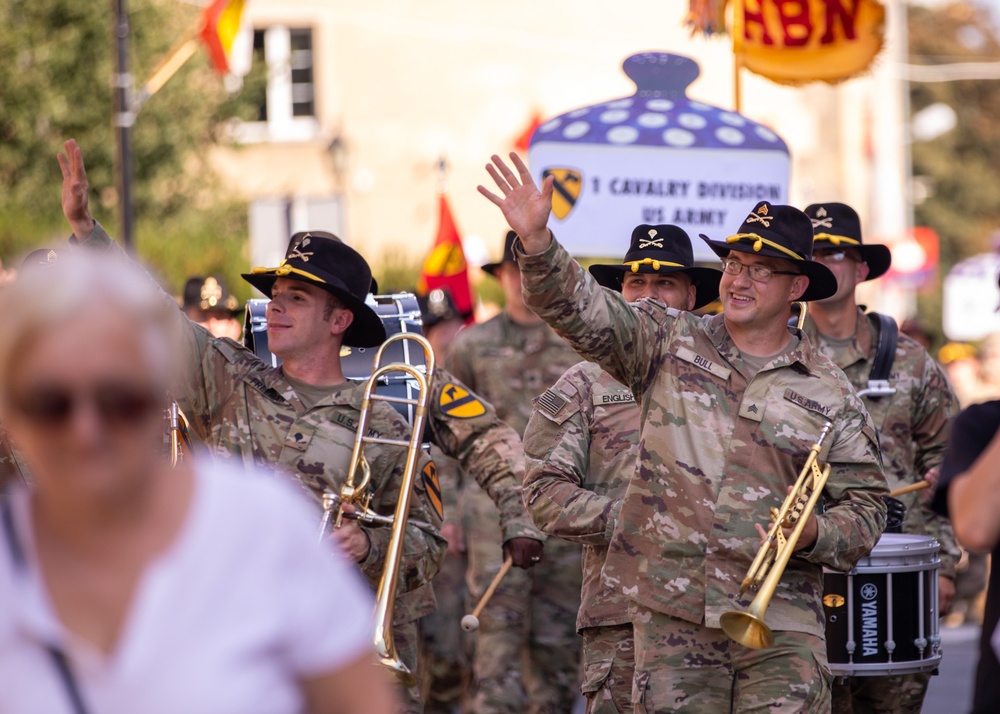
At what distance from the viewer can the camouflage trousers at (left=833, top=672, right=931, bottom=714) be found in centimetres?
757

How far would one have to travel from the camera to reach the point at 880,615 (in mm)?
6855

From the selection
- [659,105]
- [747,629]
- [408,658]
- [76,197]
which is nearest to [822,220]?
[659,105]

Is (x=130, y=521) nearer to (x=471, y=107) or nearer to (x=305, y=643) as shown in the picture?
(x=305, y=643)

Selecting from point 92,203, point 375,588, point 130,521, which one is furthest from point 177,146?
point 130,521

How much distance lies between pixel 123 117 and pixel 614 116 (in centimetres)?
651

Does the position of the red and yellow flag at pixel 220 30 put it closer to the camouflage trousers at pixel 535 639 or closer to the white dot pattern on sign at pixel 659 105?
the white dot pattern on sign at pixel 659 105

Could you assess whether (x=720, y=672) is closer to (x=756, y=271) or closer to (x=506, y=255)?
(x=756, y=271)

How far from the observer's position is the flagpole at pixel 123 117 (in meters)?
14.4

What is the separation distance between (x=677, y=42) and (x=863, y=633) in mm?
27968

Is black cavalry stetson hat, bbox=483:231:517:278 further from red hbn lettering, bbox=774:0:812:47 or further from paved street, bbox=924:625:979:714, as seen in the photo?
paved street, bbox=924:625:979:714

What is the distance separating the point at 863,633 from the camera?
6.82m

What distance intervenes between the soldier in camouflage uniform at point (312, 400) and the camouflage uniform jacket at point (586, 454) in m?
0.52

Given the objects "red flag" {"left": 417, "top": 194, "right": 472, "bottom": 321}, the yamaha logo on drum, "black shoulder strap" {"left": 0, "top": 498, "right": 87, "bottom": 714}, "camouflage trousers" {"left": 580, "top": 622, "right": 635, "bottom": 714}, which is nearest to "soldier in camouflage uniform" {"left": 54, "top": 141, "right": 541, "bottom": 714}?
"camouflage trousers" {"left": 580, "top": 622, "right": 635, "bottom": 714}

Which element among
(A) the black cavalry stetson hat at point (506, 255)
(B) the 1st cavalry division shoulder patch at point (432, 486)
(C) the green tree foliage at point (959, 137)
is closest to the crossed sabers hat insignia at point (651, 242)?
(A) the black cavalry stetson hat at point (506, 255)
